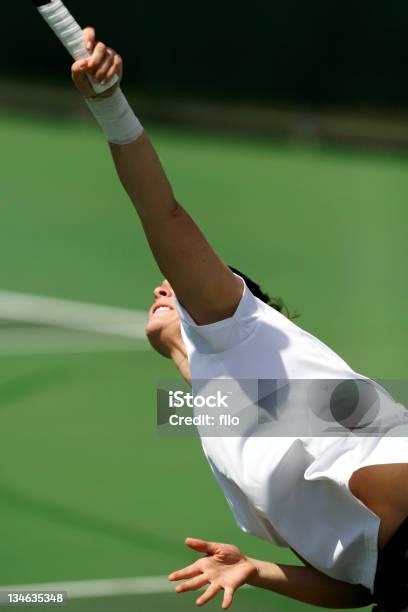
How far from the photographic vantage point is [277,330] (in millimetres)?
2965

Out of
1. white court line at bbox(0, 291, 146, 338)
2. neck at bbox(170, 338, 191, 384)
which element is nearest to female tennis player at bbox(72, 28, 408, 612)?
neck at bbox(170, 338, 191, 384)

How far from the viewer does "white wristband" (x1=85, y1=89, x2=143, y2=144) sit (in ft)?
9.05

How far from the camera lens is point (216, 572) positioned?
2912mm

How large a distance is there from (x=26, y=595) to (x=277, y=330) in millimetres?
2141

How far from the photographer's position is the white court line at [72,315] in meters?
7.94

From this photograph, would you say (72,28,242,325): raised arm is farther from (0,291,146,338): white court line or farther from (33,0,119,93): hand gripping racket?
(0,291,146,338): white court line

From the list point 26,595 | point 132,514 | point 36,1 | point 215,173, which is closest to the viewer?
point 36,1

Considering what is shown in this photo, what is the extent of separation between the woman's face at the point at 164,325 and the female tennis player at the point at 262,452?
0.37m

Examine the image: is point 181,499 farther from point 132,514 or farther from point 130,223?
point 130,223

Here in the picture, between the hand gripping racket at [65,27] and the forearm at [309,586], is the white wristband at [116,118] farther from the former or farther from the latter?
the forearm at [309,586]

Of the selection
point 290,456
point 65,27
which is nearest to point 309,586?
point 290,456

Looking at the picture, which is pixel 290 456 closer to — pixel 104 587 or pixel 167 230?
pixel 167 230

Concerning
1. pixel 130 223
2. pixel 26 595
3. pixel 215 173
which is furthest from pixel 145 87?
pixel 26 595

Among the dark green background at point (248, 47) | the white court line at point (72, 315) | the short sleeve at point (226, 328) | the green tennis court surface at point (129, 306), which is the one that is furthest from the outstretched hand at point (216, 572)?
the dark green background at point (248, 47)
